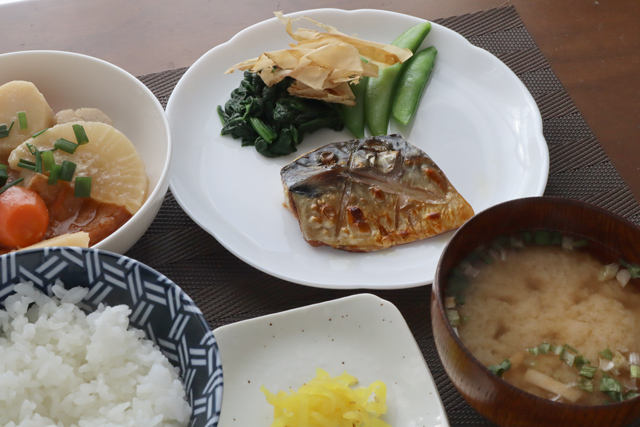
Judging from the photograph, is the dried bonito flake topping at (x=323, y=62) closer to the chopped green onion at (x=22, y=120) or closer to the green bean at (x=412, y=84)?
the green bean at (x=412, y=84)

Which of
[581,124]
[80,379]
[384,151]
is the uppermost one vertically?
[80,379]

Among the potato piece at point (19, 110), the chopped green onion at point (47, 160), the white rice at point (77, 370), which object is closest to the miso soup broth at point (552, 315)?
the white rice at point (77, 370)

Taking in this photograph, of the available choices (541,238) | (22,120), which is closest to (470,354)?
(541,238)

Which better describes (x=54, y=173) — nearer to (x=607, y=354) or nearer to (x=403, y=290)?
(x=403, y=290)

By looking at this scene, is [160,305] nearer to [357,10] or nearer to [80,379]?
[80,379]

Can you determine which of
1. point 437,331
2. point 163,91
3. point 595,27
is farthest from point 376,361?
point 595,27
